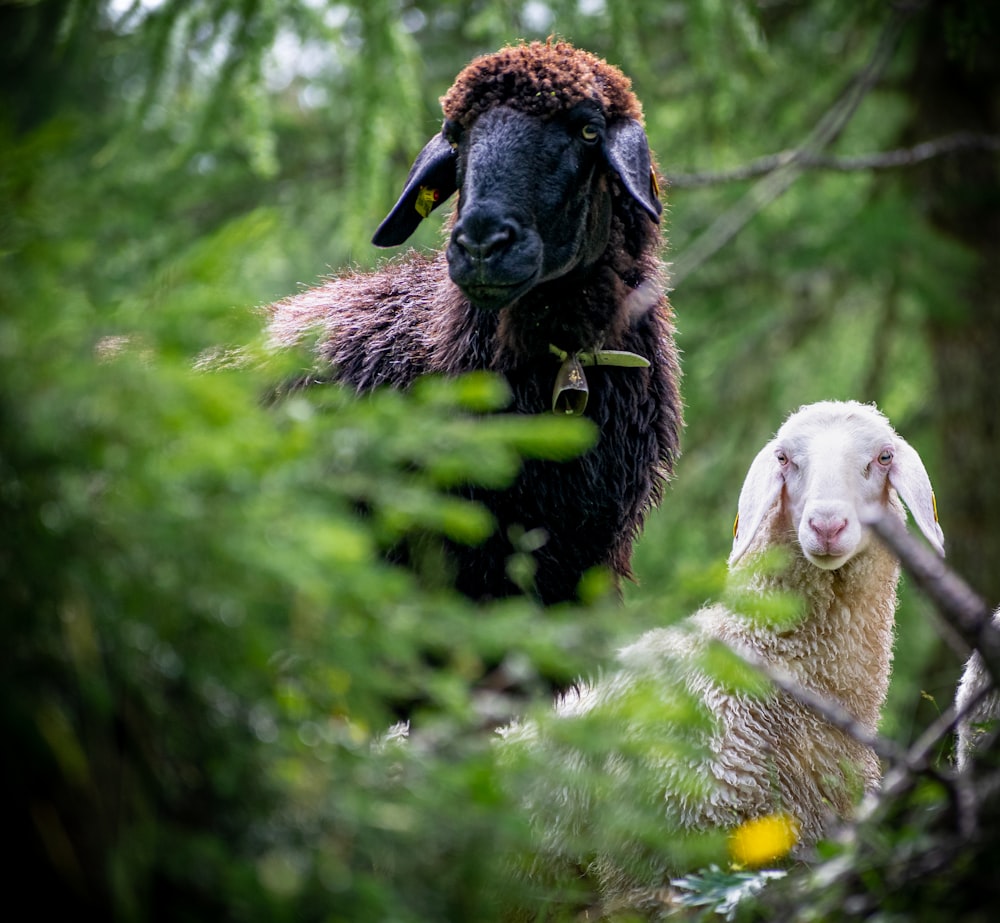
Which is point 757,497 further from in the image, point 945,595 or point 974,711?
point 945,595

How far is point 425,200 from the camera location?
420 centimetres

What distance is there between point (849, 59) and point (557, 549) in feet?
21.2

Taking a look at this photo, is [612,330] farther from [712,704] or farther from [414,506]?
[414,506]

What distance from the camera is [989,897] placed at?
5.38 feet

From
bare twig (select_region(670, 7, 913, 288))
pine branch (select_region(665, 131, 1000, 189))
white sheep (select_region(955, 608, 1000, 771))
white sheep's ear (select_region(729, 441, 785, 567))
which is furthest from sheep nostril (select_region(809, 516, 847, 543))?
pine branch (select_region(665, 131, 1000, 189))

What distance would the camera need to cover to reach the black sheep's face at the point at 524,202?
11.4 feet

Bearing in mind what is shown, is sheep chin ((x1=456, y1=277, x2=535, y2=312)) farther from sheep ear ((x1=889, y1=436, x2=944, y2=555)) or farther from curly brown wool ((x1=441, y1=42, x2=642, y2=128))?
sheep ear ((x1=889, y1=436, x2=944, y2=555))

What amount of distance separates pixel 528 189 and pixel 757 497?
1.23 m

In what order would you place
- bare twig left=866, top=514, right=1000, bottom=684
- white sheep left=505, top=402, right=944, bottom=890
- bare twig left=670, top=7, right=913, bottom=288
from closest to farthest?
1. bare twig left=866, top=514, right=1000, bottom=684
2. white sheep left=505, top=402, right=944, bottom=890
3. bare twig left=670, top=7, right=913, bottom=288

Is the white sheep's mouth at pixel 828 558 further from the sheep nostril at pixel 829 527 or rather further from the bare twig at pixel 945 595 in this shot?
the bare twig at pixel 945 595

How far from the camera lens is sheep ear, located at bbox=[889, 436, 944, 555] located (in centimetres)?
348

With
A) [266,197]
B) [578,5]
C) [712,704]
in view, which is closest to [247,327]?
[712,704]

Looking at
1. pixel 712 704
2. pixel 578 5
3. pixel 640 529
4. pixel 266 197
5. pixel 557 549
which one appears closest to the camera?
pixel 712 704

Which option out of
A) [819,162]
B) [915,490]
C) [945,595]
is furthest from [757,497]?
[819,162]
